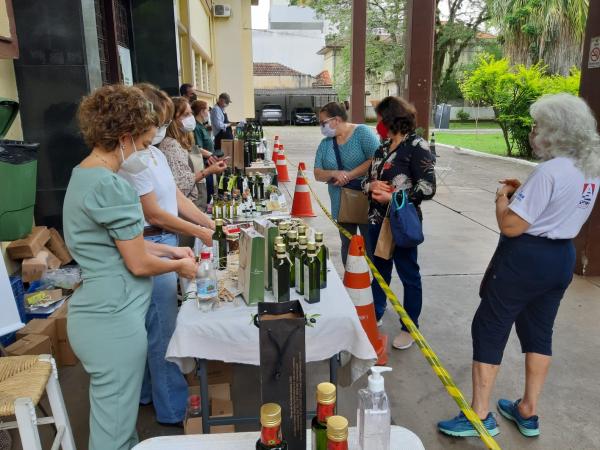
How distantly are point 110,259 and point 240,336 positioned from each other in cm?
66

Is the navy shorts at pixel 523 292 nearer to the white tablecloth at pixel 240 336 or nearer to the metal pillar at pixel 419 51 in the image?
the white tablecloth at pixel 240 336

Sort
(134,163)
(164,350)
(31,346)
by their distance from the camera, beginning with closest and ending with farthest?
(134,163) < (164,350) < (31,346)

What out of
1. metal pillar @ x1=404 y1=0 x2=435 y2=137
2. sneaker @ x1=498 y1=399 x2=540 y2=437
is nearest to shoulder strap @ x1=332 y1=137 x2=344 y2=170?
sneaker @ x1=498 y1=399 x2=540 y2=437

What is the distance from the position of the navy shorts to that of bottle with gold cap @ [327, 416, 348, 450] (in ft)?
5.32

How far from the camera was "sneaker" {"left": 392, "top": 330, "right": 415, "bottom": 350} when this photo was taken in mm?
3777

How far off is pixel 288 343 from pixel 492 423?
6.64ft

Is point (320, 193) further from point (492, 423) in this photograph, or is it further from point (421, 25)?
point (492, 423)

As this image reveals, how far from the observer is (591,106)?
16.2 feet

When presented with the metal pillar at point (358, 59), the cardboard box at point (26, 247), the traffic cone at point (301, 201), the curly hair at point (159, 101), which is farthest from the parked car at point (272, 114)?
the curly hair at point (159, 101)

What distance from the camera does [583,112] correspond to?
2.27 meters

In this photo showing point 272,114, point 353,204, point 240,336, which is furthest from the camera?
point 272,114

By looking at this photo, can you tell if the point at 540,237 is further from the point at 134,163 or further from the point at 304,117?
the point at 304,117

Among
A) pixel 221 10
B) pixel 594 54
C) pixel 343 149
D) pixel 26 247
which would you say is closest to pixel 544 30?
pixel 221 10

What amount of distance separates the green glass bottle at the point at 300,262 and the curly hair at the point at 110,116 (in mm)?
906
